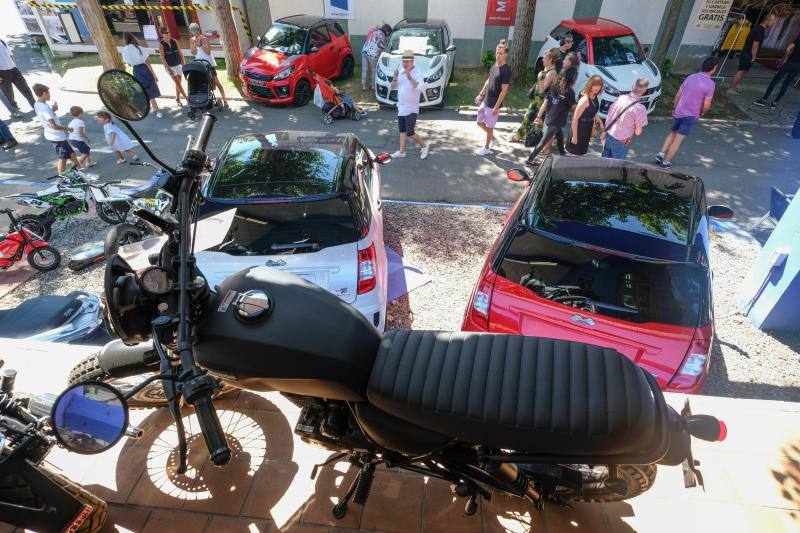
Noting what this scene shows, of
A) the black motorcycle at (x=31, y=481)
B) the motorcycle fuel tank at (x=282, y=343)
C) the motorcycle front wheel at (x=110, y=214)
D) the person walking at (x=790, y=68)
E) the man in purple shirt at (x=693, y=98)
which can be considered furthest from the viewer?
the person walking at (x=790, y=68)

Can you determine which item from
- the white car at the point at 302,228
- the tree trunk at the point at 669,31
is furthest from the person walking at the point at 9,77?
the tree trunk at the point at 669,31

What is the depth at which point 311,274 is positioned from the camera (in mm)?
3801

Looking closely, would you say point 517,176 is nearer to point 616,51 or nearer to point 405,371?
point 405,371

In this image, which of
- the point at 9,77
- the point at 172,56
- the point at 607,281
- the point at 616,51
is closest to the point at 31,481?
the point at 607,281

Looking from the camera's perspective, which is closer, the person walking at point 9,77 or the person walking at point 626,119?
the person walking at point 626,119

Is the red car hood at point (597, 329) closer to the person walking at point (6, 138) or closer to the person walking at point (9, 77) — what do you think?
the person walking at point (6, 138)

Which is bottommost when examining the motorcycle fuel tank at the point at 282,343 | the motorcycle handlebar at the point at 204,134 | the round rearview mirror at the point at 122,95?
the motorcycle fuel tank at the point at 282,343

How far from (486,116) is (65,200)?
684 centimetres

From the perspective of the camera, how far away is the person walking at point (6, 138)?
840 cm

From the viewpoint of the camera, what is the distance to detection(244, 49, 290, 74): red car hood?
9891 mm

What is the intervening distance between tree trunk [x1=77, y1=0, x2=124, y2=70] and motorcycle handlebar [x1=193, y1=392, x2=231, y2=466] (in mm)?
11550

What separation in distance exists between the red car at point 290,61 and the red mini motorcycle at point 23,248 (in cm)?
624

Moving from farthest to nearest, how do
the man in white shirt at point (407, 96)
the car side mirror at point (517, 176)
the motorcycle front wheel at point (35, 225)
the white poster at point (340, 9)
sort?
the white poster at point (340, 9)
the man in white shirt at point (407, 96)
the motorcycle front wheel at point (35, 225)
the car side mirror at point (517, 176)

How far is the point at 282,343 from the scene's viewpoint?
1.86 meters
